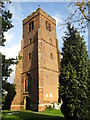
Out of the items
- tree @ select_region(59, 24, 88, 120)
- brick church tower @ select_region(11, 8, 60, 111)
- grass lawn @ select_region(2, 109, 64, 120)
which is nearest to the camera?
tree @ select_region(59, 24, 88, 120)

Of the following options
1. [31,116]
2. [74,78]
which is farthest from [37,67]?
[74,78]

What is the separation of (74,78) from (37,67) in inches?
558

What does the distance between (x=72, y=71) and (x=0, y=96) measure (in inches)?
212

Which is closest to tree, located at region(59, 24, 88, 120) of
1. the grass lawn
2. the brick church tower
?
the grass lawn

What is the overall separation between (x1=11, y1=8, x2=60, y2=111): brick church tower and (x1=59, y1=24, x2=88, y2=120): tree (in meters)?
12.1

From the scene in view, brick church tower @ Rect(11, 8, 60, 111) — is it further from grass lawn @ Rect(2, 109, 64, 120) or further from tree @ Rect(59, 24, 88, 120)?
tree @ Rect(59, 24, 88, 120)

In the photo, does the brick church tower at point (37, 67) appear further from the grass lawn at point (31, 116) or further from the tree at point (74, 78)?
the tree at point (74, 78)

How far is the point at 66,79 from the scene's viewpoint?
1062 centimetres

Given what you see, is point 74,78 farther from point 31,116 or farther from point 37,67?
point 37,67

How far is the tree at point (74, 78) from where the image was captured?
387 inches

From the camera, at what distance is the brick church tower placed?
2356 centimetres

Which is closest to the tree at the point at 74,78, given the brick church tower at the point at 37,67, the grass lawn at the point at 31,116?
the grass lawn at the point at 31,116

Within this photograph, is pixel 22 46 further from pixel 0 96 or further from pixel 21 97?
pixel 0 96

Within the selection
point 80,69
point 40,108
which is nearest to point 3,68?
point 80,69
